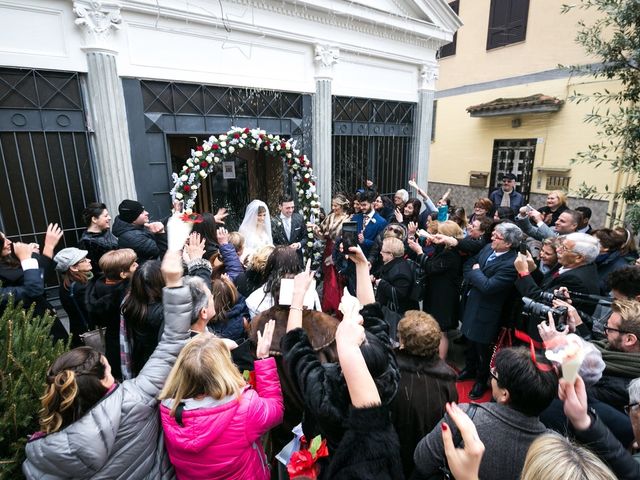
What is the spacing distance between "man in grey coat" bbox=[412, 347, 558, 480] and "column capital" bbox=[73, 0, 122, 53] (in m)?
5.59

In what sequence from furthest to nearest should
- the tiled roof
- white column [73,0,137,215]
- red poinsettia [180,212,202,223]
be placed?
the tiled roof < white column [73,0,137,215] < red poinsettia [180,212,202,223]

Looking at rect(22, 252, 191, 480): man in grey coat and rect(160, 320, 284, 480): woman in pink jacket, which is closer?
rect(22, 252, 191, 480): man in grey coat

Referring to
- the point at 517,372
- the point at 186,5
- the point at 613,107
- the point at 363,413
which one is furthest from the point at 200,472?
the point at 613,107

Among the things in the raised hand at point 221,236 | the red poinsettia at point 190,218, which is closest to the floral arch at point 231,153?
the raised hand at point 221,236

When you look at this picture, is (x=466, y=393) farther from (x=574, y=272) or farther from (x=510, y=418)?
(x=510, y=418)

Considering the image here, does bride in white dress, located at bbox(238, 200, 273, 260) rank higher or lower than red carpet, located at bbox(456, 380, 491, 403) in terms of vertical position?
higher

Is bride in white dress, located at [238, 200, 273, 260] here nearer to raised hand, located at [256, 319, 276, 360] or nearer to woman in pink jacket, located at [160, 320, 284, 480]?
raised hand, located at [256, 319, 276, 360]

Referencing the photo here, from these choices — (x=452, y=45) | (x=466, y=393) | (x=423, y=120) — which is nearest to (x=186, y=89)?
(x=423, y=120)

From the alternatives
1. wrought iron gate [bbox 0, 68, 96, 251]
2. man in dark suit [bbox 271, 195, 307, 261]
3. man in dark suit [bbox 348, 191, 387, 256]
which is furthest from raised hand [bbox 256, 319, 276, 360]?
wrought iron gate [bbox 0, 68, 96, 251]

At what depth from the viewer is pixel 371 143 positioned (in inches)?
311

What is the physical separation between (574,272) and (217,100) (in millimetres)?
5416

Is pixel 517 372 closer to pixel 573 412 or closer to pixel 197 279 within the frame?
pixel 573 412

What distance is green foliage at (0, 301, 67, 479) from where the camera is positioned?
1.46m

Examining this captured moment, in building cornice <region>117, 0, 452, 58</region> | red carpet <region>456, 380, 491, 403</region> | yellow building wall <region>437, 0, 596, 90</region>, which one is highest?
yellow building wall <region>437, 0, 596, 90</region>
